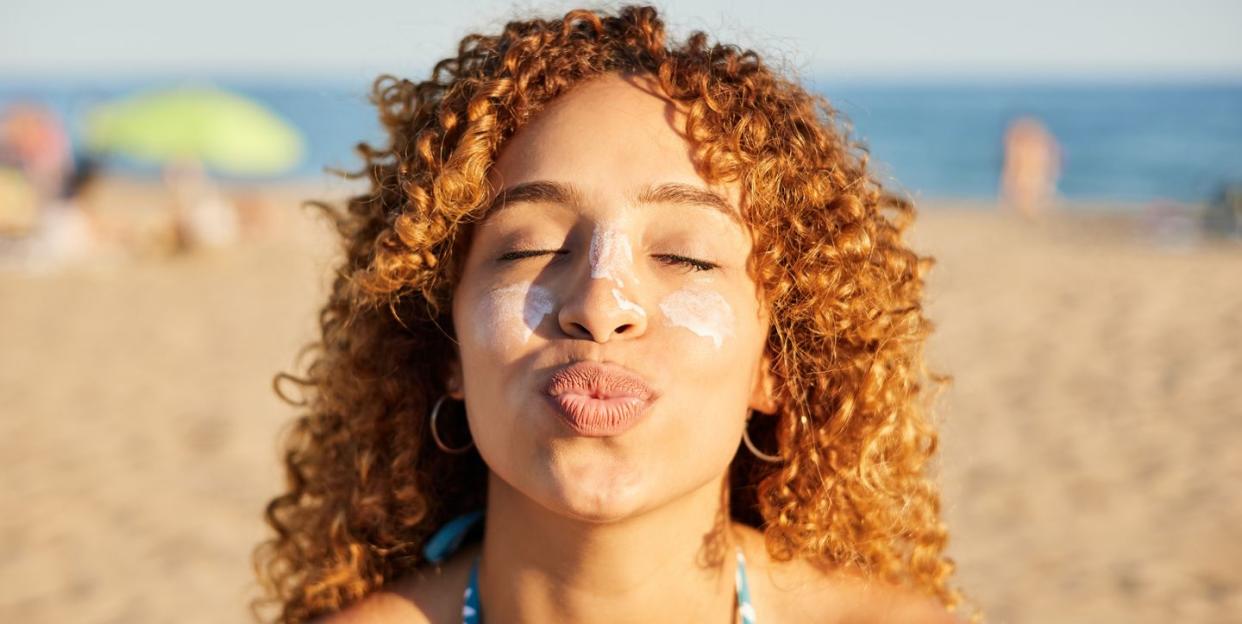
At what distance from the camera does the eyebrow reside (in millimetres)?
2035

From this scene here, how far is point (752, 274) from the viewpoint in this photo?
217 centimetres

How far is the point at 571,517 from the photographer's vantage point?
2068mm

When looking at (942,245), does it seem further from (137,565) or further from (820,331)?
(820,331)

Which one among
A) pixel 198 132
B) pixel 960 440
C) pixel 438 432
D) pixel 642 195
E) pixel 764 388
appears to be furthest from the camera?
pixel 198 132

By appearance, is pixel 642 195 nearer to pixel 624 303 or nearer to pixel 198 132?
pixel 624 303

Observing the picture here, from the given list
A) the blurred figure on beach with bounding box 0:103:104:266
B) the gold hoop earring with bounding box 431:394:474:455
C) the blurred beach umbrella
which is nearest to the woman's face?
the gold hoop earring with bounding box 431:394:474:455

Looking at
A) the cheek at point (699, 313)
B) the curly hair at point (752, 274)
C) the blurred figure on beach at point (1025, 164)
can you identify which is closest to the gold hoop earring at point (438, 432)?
the curly hair at point (752, 274)

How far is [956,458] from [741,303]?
4.33m

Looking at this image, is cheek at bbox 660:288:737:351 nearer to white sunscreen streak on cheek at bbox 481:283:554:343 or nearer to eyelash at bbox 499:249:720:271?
eyelash at bbox 499:249:720:271

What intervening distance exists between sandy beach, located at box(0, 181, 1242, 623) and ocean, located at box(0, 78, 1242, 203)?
6.65ft

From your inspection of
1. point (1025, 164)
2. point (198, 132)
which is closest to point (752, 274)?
point (198, 132)

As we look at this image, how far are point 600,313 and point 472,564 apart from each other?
2.66 ft

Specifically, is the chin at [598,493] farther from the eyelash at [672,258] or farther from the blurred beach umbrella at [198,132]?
the blurred beach umbrella at [198,132]

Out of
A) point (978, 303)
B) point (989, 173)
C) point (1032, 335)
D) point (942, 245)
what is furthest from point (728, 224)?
point (989, 173)
